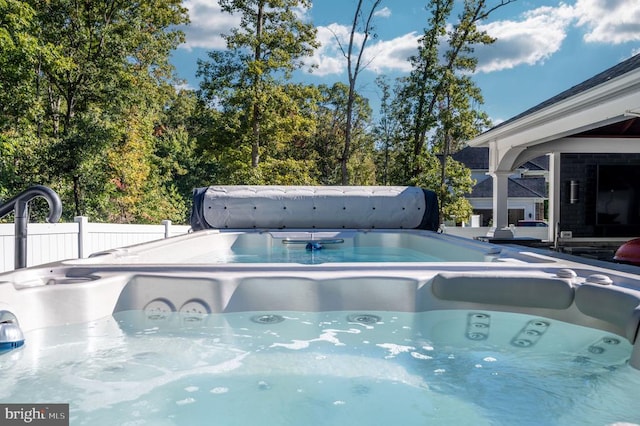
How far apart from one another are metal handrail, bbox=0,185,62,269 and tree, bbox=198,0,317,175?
9.20m

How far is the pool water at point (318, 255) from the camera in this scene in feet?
15.8

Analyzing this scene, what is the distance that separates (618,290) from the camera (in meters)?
1.74

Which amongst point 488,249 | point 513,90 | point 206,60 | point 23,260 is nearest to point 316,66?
point 206,60

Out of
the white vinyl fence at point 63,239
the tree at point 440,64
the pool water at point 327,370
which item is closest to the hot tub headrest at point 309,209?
the white vinyl fence at point 63,239

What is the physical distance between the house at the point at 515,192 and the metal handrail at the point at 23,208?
54.4 ft

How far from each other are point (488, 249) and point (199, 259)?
2.88 metres

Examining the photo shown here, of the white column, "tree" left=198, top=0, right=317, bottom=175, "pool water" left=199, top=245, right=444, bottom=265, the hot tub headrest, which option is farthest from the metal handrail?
"tree" left=198, top=0, right=317, bottom=175

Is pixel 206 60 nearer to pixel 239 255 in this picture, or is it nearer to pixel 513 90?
pixel 239 255

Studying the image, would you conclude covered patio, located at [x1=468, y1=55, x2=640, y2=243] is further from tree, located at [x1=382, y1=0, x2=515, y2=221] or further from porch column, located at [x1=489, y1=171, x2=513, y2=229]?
tree, located at [x1=382, y1=0, x2=515, y2=221]

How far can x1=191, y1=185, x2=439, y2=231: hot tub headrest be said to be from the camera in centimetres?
602

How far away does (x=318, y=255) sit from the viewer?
5.18 metres

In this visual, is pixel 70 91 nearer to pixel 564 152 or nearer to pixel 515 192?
pixel 564 152

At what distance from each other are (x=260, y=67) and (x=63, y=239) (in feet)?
26.6

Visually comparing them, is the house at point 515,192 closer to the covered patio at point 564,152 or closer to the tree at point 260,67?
the tree at point 260,67
